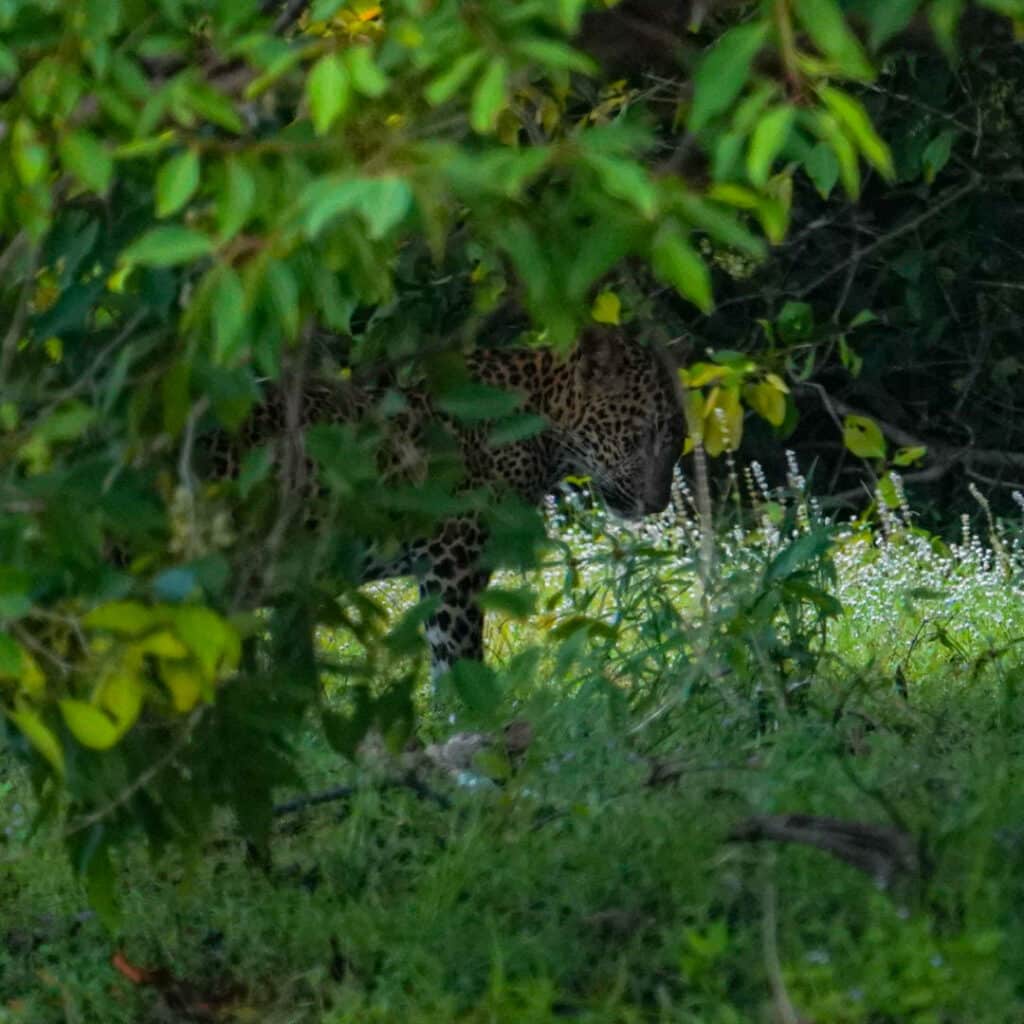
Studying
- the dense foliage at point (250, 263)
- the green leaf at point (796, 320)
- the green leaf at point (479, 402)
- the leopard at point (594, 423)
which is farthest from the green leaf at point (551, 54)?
the leopard at point (594, 423)

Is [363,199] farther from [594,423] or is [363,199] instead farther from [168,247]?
[594,423]

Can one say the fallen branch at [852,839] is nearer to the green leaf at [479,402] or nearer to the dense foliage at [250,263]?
the dense foliage at [250,263]

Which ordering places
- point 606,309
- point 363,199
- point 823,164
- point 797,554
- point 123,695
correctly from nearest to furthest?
1. point 363,199
2. point 123,695
3. point 823,164
4. point 606,309
5. point 797,554

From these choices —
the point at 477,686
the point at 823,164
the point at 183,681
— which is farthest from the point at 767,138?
the point at 477,686

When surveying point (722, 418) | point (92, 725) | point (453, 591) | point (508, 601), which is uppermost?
point (92, 725)

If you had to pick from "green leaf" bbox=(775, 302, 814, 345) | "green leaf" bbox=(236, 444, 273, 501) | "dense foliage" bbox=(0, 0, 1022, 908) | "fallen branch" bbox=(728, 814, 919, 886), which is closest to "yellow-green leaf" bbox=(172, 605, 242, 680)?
"dense foliage" bbox=(0, 0, 1022, 908)

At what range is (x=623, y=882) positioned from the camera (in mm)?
3670

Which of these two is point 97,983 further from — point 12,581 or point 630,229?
point 630,229

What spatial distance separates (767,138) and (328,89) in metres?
0.46

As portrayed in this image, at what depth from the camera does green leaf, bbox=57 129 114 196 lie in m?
2.46

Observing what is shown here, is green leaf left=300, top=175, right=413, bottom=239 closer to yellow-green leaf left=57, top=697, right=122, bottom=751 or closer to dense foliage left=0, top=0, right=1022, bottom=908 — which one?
dense foliage left=0, top=0, right=1022, bottom=908

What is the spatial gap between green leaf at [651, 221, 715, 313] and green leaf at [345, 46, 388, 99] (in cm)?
33

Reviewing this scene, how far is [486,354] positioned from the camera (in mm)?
7105

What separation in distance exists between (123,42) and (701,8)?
0.74 metres
